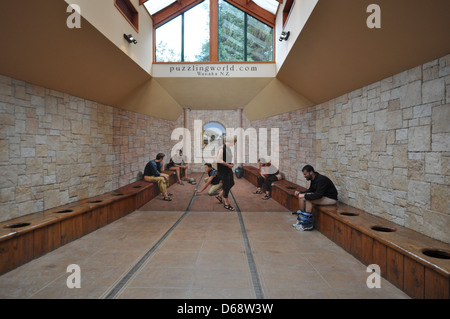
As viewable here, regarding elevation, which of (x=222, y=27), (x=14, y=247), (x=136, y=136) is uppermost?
(x=222, y=27)

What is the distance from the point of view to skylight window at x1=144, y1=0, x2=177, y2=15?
6876mm

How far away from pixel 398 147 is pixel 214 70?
5388 millimetres

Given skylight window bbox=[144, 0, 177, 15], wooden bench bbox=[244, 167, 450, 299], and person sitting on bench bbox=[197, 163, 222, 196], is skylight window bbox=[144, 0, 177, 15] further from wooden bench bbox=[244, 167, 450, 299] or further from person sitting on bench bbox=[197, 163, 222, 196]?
wooden bench bbox=[244, 167, 450, 299]

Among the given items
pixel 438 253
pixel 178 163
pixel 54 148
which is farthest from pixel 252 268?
pixel 178 163

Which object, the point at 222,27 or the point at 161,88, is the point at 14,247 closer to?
the point at 161,88

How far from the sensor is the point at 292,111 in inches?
289

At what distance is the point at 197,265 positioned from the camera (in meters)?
2.97

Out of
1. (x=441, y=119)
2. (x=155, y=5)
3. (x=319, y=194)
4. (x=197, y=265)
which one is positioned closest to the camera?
(x=441, y=119)

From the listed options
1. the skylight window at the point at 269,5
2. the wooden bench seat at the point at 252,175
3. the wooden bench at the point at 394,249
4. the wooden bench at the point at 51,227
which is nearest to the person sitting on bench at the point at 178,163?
the wooden bench seat at the point at 252,175

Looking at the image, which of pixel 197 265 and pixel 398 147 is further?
pixel 398 147

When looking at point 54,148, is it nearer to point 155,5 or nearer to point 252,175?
point 155,5

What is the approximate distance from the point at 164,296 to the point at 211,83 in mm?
6499

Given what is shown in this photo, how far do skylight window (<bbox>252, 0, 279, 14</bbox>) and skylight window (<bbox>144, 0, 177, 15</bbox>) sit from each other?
9.00 ft
